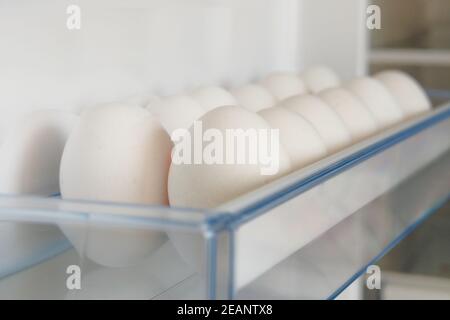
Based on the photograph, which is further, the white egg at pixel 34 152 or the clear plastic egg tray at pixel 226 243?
the white egg at pixel 34 152

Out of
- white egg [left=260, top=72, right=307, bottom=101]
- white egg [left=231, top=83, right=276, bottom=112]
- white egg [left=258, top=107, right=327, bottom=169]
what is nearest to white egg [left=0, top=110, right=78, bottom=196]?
white egg [left=258, top=107, right=327, bottom=169]

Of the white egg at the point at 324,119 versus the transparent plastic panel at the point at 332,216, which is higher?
the white egg at the point at 324,119

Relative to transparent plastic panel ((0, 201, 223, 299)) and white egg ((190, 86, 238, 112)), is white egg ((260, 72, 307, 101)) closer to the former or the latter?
white egg ((190, 86, 238, 112))

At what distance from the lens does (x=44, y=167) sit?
0.74m

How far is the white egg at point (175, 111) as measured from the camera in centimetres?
83

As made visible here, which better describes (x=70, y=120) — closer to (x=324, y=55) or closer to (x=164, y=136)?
(x=164, y=136)

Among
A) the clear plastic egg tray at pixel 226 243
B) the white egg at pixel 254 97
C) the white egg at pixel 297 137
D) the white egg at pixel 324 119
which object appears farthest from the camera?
the white egg at pixel 254 97

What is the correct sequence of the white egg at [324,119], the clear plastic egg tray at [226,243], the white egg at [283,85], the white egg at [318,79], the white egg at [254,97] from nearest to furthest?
the clear plastic egg tray at [226,243], the white egg at [324,119], the white egg at [254,97], the white egg at [283,85], the white egg at [318,79]

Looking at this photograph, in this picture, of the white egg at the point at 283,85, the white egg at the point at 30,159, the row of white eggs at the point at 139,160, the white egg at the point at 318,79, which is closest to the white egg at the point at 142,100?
the row of white eggs at the point at 139,160

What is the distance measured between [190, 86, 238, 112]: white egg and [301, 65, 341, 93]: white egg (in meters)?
0.29

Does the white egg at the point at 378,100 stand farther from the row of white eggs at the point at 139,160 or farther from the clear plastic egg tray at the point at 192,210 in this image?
the row of white eggs at the point at 139,160

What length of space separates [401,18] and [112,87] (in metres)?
0.81

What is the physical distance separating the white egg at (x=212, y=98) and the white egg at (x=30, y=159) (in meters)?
0.20

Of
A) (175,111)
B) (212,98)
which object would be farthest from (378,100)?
(175,111)
